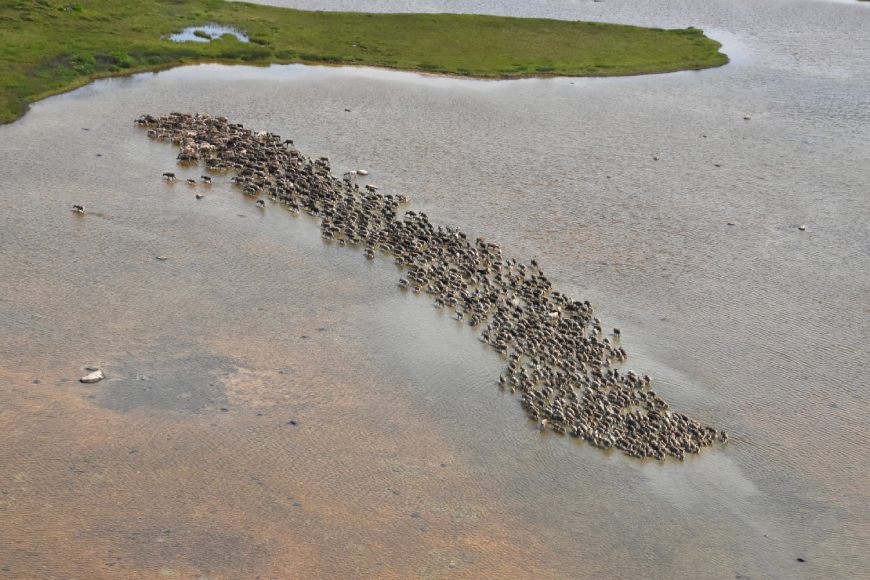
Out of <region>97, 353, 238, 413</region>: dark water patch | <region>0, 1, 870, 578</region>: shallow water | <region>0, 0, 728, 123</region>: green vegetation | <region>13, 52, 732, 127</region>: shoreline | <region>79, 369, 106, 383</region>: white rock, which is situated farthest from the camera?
<region>0, 0, 728, 123</region>: green vegetation

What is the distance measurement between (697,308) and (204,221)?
473 inches

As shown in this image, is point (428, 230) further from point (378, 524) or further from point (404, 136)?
point (378, 524)

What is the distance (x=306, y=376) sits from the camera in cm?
1886

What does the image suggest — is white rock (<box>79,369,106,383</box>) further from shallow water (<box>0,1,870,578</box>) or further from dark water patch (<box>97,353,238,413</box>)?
shallow water (<box>0,1,870,578</box>)

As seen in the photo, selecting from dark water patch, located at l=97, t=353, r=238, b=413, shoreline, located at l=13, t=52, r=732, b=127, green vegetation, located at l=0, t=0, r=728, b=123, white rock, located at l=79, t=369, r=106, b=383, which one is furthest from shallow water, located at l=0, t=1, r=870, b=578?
green vegetation, located at l=0, t=0, r=728, b=123

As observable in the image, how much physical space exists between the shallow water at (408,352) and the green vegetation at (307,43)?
291 cm

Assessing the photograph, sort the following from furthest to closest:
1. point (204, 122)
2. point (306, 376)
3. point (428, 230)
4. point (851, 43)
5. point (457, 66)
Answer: point (851, 43), point (457, 66), point (204, 122), point (428, 230), point (306, 376)

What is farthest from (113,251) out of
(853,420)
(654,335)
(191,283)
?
(853,420)

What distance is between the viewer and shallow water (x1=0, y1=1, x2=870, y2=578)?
15156 millimetres

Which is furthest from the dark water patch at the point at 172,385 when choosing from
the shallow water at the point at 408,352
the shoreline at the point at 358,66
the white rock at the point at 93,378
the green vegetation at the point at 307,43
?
the shoreline at the point at 358,66

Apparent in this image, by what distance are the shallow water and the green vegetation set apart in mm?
2914

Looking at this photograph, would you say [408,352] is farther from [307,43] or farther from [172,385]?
[307,43]

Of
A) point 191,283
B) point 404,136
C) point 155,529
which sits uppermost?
point 404,136

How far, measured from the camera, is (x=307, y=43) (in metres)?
41.7
